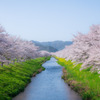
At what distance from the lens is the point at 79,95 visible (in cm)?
2088

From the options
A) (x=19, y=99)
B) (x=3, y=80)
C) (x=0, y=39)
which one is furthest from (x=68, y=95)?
(x=0, y=39)

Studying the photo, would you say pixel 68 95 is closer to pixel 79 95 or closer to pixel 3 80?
pixel 79 95

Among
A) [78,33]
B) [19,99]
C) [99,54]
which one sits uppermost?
[78,33]

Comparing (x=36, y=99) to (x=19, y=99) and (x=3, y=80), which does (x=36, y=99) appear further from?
(x=3, y=80)

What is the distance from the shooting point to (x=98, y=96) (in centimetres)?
1775

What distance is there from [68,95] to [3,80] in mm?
10293

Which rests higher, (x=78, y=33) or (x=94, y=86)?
(x=78, y=33)

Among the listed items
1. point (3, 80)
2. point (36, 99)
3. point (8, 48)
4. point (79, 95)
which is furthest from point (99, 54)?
point (8, 48)

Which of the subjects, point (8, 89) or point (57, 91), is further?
point (57, 91)

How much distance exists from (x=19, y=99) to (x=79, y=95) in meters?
8.30

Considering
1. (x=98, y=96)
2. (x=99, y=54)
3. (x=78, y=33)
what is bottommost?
(x=98, y=96)

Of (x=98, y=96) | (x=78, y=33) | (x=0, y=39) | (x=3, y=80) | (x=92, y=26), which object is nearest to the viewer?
(x=98, y=96)

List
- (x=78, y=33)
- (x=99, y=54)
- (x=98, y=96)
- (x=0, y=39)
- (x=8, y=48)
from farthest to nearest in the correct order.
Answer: (x=78, y=33), (x=8, y=48), (x=0, y=39), (x=98, y=96), (x=99, y=54)

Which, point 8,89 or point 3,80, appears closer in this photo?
point 8,89
